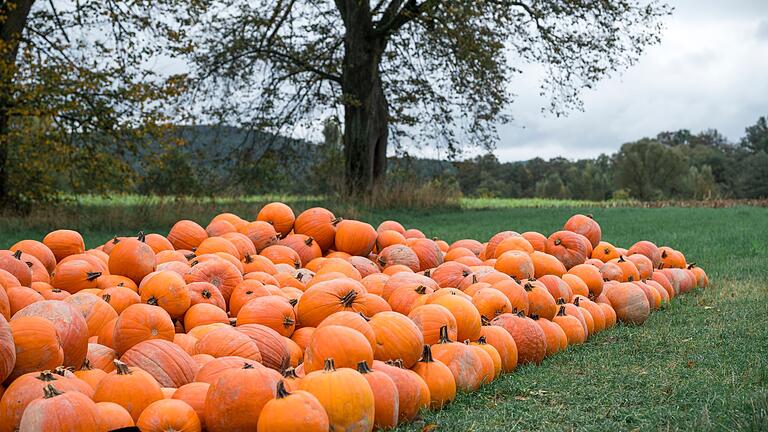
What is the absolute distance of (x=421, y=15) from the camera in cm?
1573

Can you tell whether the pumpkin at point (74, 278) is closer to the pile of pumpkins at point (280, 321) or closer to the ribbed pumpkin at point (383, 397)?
the pile of pumpkins at point (280, 321)

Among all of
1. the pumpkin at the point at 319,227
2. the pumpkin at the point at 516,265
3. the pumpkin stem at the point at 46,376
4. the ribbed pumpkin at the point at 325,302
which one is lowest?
the pumpkin stem at the point at 46,376

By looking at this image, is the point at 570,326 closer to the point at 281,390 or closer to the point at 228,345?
the point at 228,345

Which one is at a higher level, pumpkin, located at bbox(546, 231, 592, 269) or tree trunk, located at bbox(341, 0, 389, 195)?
tree trunk, located at bbox(341, 0, 389, 195)

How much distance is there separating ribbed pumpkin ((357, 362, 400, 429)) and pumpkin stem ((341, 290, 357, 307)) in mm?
761

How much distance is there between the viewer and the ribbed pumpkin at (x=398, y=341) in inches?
114

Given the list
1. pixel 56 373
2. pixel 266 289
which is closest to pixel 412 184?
pixel 266 289

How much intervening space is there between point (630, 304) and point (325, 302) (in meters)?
2.26

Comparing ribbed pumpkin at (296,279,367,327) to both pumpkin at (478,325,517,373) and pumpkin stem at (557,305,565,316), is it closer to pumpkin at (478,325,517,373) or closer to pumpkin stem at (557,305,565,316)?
pumpkin at (478,325,517,373)

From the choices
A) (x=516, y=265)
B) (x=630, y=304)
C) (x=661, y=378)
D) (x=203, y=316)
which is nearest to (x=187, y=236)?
(x=203, y=316)

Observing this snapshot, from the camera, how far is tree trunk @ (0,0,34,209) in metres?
12.9

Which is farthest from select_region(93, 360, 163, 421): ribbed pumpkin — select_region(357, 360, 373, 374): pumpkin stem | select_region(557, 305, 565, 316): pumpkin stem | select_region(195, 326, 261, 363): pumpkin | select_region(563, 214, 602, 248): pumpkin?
select_region(563, 214, 602, 248): pumpkin

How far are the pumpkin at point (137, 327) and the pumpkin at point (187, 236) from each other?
202 cm

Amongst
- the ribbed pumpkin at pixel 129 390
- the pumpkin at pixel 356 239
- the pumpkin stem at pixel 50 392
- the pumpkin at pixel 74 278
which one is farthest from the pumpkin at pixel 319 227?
the pumpkin stem at pixel 50 392
